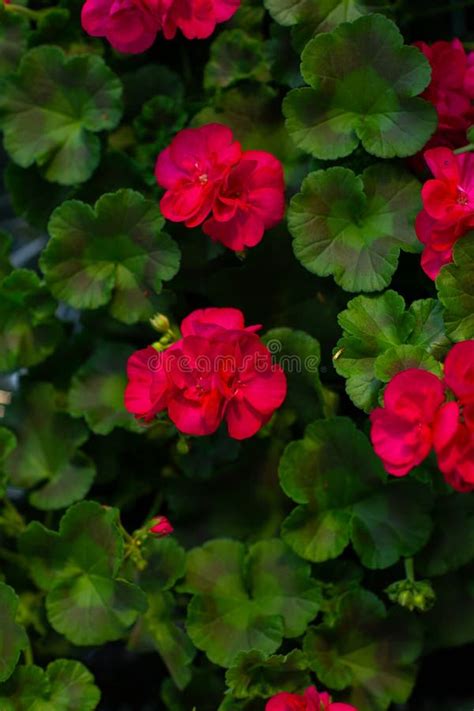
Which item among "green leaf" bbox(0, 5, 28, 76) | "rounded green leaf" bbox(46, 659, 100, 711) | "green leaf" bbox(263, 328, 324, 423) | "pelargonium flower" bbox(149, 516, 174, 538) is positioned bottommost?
"rounded green leaf" bbox(46, 659, 100, 711)

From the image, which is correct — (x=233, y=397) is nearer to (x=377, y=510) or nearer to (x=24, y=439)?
(x=377, y=510)

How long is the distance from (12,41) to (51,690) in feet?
2.63

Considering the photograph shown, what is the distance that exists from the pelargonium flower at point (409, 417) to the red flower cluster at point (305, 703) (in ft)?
0.86

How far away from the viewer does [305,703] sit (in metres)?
1.06

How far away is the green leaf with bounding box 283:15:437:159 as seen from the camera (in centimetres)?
113

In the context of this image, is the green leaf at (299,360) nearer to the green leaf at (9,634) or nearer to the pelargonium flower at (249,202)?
the pelargonium flower at (249,202)

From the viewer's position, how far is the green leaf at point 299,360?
121 cm

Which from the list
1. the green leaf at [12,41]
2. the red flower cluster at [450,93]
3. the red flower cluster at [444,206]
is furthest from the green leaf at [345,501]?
the green leaf at [12,41]

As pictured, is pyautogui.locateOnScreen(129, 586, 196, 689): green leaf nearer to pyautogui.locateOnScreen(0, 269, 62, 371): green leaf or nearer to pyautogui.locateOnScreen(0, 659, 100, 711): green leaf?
pyautogui.locateOnScreen(0, 659, 100, 711): green leaf

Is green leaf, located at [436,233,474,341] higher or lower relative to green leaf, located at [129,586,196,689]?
higher

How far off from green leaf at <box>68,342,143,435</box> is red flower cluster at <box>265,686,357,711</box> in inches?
15.5

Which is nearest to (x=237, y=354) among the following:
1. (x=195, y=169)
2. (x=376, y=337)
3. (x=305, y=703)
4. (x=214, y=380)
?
(x=214, y=380)

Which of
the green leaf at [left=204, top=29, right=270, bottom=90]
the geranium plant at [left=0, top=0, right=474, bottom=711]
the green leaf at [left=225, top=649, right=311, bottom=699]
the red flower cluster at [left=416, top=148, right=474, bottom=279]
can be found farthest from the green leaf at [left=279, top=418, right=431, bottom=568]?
the green leaf at [left=204, top=29, right=270, bottom=90]

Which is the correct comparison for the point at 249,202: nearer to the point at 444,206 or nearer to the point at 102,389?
the point at 444,206
